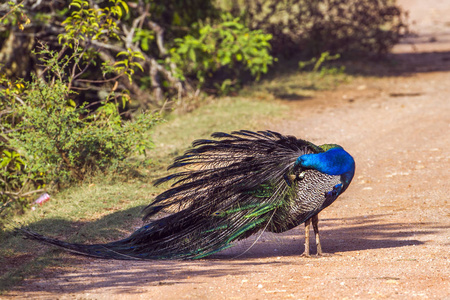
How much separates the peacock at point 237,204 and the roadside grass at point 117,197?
429 mm

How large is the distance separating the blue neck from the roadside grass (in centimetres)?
193

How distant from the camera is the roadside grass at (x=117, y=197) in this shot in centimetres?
477

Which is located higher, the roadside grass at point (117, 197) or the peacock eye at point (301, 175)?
the peacock eye at point (301, 175)

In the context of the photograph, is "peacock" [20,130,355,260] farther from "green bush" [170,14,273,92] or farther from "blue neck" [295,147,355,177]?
"green bush" [170,14,273,92]

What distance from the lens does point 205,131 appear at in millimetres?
9375

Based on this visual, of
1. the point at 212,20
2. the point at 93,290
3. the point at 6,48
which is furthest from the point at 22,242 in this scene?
the point at 212,20

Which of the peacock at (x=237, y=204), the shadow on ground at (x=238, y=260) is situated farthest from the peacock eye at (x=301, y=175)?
the shadow on ground at (x=238, y=260)

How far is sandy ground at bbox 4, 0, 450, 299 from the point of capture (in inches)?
155

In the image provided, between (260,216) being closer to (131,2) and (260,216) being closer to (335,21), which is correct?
(131,2)

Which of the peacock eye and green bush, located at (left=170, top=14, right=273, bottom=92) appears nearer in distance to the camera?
the peacock eye

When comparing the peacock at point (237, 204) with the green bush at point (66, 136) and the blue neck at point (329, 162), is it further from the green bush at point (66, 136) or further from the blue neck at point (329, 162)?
the green bush at point (66, 136)

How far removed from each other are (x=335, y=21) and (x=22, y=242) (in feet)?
37.9

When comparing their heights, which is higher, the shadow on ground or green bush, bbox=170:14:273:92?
green bush, bbox=170:14:273:92

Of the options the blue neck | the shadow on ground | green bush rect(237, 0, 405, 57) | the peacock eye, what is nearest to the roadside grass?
the shadow on ground
